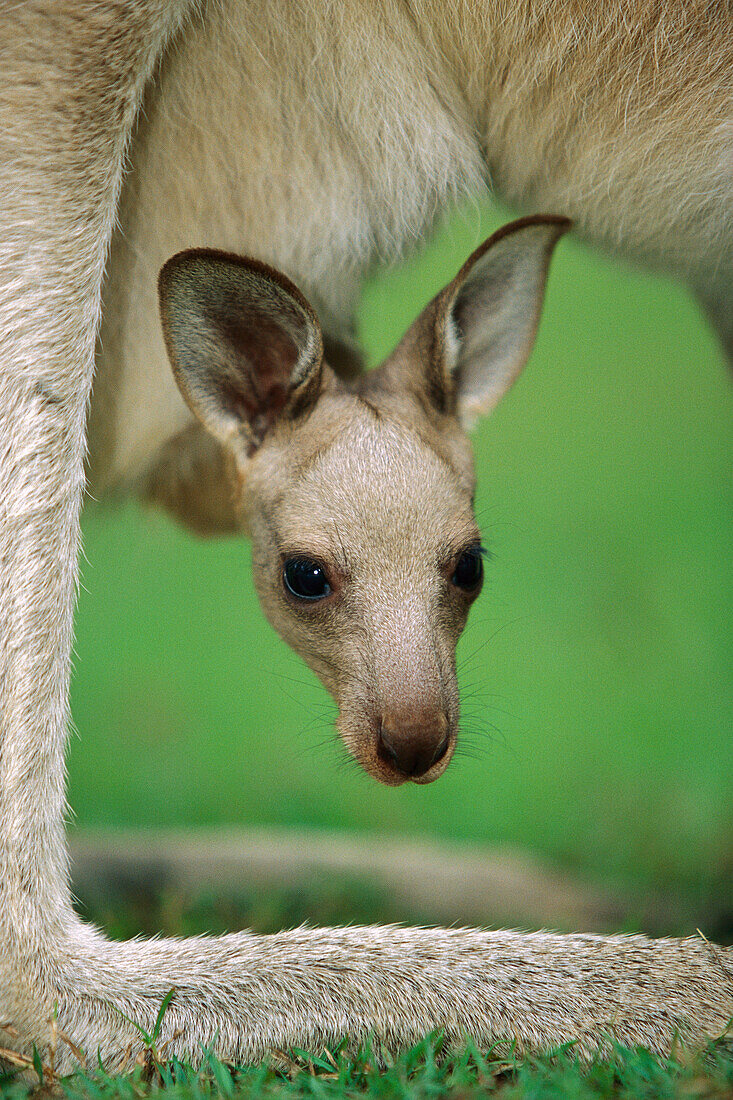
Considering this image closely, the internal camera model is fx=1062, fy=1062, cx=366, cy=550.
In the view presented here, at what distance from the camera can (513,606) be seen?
390 cm

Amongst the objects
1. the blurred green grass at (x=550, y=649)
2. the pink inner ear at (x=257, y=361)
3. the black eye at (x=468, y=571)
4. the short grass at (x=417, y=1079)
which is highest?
the pink inner ear at (x=257, y=361)

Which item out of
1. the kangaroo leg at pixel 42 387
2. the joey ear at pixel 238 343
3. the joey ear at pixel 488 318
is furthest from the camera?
the joey ear at pixel 488 318

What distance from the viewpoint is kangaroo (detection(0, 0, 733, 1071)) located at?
5.08 ft

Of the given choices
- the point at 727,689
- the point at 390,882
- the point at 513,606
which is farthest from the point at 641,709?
the point at 390,882

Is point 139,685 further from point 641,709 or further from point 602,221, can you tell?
point 602,221

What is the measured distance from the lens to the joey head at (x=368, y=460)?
163 cm

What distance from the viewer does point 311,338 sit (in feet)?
5.90

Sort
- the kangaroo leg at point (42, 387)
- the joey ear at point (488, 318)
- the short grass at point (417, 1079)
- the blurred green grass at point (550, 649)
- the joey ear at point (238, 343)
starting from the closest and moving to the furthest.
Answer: the short grass at point (417, 1079)
the kangaroo leg at point (42, 387)
the joey ear at point (238, 343)
the joey ear at point (488, 318)
the blurred green grass at point (550, 649)

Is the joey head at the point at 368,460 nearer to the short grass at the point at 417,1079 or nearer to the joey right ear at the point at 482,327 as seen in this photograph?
the joey right ear at the point at 482,327

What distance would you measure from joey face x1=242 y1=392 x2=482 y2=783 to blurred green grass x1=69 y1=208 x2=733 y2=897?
967 mm

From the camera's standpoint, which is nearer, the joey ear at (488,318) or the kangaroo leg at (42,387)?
the kangaroo leg at (42,387)

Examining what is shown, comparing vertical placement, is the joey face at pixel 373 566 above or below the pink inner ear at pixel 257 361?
below

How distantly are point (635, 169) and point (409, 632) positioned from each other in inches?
34.6

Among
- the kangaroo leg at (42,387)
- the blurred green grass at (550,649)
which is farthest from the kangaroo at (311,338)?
the blurred green grass at (550,649)
